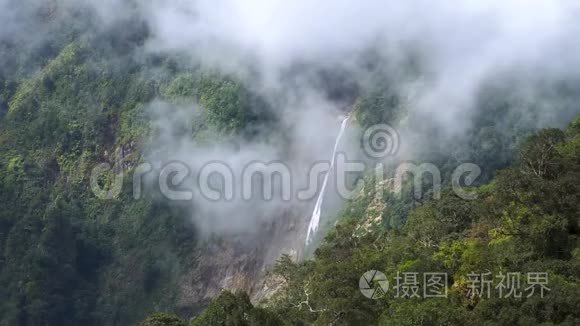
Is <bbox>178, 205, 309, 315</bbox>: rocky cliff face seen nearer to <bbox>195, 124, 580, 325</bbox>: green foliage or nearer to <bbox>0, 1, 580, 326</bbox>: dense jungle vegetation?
<bbox>0, 1, 580, 326</bbox>: dense jungle vegetation

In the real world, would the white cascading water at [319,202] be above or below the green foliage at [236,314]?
above

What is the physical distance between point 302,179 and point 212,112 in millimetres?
16209

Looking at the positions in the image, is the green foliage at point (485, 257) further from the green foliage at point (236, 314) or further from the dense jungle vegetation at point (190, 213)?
the green foliage at point (236, 314)

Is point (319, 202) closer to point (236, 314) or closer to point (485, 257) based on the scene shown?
point (485, 257)

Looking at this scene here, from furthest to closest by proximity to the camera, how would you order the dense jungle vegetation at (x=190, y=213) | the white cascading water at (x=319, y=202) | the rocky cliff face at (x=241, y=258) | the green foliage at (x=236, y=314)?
1. the rocky cliff face at (x=241, y=258)
2. the white cascading water at (x=319, y=202)
3. the dense jungle vegetation at (x=190, y=213)
4. the green foliage at (x=236, y=314)

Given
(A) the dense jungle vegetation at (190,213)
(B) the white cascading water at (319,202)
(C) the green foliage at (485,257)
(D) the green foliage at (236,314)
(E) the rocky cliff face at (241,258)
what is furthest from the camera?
(E) the rocky cliff face at (241,258)

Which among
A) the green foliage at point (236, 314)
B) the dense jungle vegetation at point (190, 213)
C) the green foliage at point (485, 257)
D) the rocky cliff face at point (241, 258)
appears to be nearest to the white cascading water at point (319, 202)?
the rocky cliff face at point (241, 258)

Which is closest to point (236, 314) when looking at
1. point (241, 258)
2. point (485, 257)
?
point (485, 257)

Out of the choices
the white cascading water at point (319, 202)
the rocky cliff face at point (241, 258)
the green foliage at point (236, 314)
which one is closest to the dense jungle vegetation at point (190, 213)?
the green foliage at point (236, 314)

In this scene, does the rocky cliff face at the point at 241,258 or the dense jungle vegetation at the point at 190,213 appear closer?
the dense jungle vegetation at the point at 190,213

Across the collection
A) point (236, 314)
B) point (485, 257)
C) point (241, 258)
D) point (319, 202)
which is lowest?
point (236, 314)

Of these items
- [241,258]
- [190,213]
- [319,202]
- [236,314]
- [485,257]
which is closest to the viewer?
[236,314]

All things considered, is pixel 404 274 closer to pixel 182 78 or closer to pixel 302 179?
pixel 302 179

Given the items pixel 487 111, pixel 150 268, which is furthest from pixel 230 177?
pixel 487 111
